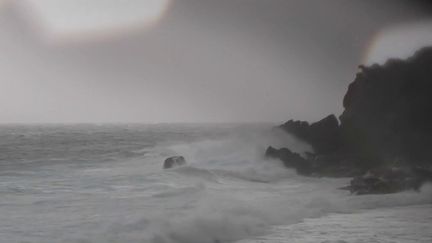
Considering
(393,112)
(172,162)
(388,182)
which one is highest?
(393,112)

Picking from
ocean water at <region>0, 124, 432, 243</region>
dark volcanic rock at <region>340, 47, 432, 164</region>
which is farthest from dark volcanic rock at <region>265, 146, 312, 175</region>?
dark volcanic rock at <region>340, 47, 432, 164</region>

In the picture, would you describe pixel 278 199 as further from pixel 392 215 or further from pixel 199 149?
pixel 199 149

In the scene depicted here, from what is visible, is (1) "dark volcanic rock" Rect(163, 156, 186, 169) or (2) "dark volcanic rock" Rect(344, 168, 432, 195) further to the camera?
(1) "dark volcanic rock" Rect(163, 156, 186, 169)

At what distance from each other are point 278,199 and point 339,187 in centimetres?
442

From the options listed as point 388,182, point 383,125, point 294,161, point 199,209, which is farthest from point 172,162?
point 199,209

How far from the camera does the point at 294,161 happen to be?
109 ft

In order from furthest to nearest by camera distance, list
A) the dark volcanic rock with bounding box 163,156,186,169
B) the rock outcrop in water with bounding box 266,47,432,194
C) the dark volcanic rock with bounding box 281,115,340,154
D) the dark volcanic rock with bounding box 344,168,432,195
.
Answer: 1. the dark volcanic rock with bounding box 281,115,340,154
2. the dark volcanic rock with bounding box 163,156,186,169
3. the rock outcrop in water with bounding box 266,47,432,194
4. the dark volcanic rock with bounding box 344,168,432,195

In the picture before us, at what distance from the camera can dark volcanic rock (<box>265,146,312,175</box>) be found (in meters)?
31.5

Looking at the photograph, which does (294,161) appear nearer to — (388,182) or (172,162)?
(172,162)

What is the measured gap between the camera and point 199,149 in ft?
168

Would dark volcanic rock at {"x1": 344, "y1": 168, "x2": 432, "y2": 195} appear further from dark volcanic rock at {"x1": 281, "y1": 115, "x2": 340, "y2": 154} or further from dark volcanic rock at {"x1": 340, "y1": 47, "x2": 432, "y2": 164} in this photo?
dark volcanic rock at {"x1": 281, "y1": 115, "x2": 340, "y2": 154}

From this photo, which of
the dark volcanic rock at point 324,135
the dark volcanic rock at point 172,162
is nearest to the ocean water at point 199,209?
the dark volcanic rock at point 172,162

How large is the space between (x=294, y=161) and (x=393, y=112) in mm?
6736

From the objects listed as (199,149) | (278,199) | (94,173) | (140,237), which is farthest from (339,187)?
(199,149)
